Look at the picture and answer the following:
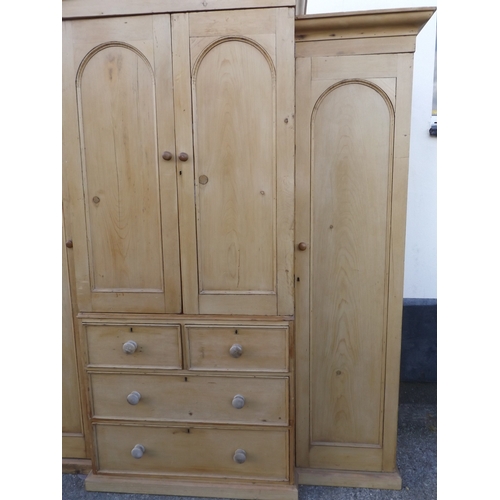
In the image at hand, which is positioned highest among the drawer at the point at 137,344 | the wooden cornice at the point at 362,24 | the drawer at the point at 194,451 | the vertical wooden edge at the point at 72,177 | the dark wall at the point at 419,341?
the wooden cornice at the point at 362,24

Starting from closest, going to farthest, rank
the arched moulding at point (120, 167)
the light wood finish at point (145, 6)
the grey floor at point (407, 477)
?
1. the light wood finish at point (145, 6)
2. the arched moulding at point (120, 167)
3. the grey floor at point (407, 477)

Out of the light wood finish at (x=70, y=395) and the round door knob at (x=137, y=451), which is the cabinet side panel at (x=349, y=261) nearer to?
the round door knob at (x=137, y=451)

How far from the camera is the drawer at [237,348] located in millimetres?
1556

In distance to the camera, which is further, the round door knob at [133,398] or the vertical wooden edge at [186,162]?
the round door knob at [133,398]

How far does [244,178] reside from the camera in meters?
1.49

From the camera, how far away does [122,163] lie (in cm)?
153

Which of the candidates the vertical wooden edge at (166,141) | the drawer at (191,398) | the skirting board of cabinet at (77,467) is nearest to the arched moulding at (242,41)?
the vertical wooden edge at (166,141)

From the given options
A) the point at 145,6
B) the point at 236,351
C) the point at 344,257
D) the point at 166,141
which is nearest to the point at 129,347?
the point at 236,351

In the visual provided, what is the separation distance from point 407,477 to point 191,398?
115cm

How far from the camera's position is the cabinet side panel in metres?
1.60

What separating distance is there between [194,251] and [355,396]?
1026mm

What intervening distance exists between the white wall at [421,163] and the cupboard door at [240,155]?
1.14m

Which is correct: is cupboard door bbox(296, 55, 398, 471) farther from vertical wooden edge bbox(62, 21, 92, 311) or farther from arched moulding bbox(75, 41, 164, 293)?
vertical wooden edge bbox(62, 21, 92, 311)

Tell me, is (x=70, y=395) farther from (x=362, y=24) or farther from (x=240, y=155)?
(x=362, y=24)
